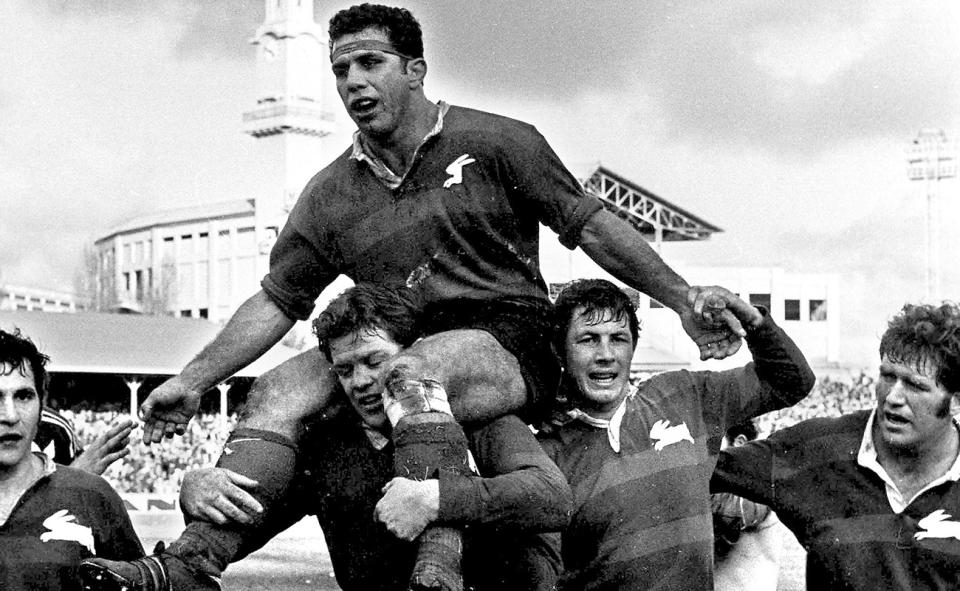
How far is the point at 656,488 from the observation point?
497cm

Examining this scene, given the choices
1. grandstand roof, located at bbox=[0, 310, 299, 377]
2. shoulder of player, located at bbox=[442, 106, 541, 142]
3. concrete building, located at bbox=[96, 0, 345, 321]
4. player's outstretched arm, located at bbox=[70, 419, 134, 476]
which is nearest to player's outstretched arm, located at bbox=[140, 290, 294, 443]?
player's outstretched arm, located at bbox=[70, 419, 134, 476]

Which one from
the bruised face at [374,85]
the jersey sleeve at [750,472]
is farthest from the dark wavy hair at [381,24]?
the jersey sleeve at [750,472]

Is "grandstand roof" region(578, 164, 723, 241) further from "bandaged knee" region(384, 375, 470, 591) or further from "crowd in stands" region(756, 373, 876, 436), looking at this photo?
"bandaged knee" region(384, 375, 470, 591)

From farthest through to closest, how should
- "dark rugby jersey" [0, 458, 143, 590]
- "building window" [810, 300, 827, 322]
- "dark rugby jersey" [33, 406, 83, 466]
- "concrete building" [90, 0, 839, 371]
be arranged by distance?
"concrete building" [90, 0, 839, 371], "building window" [810, 300, 827, 322], "dark rugby jersey" [33, 406, 83, 466], "dark rugby jersey" [0, 458, 143, 590]

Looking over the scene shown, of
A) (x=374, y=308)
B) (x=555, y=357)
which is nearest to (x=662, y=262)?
(x=555, y=357)

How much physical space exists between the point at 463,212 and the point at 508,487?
3.08 ft

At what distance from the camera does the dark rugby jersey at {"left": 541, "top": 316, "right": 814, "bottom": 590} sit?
4848mm

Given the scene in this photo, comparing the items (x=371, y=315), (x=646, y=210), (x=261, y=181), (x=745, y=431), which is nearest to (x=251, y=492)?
(x=371, y=315)

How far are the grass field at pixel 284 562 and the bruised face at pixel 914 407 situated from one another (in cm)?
1011

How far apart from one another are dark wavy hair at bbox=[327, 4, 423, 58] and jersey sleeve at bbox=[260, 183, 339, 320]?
57 centimetres

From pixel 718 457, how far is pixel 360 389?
127 cm

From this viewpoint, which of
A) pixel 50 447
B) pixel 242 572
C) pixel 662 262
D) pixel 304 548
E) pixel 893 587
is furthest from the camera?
pixel 304 548

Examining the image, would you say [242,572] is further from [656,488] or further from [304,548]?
[656,488]

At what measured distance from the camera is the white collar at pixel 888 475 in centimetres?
457
